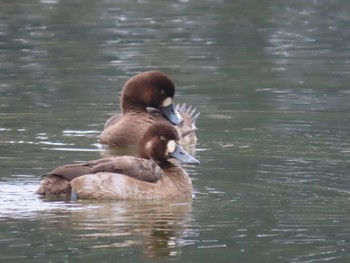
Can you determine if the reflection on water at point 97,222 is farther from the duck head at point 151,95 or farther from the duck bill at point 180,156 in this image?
the duck head at point 151,95

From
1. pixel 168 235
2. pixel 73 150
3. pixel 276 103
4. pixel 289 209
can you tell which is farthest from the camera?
pixel 276 103

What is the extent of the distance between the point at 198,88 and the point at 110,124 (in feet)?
11.9

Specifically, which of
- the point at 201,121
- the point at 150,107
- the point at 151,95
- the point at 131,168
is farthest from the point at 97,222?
the point at 201,121

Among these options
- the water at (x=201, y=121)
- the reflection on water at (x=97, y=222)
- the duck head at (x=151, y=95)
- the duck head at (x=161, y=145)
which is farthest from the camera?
the duck head at (x=151, y=95)

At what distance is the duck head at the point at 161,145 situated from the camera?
13133 millimetres

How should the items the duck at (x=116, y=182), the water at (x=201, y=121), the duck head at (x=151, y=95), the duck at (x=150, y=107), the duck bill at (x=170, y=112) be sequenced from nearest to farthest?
the water at (x=201, y=121), the duck at (x=116, y=182), the duck at (x=150, y=107), the duck head at (x=151, y=95), the duck bill at (x=170, y=112)

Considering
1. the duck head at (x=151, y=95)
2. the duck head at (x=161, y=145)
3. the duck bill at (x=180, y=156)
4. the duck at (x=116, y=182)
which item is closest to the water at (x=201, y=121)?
the duck at (x=116, y=182)

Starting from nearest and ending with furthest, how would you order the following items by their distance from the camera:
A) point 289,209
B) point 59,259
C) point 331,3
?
point 59,259 < point 289,209 < point 331,3

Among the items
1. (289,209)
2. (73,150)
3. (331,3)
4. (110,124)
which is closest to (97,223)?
(289,209)

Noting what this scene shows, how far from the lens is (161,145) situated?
13141mm

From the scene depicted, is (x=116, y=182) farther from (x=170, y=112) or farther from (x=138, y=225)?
(x=170, y=112)

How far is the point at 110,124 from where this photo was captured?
55.1ft

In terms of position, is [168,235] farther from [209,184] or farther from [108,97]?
[108,97]

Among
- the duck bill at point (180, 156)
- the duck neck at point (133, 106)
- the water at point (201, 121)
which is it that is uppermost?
the duck bill at point (180, 156)
